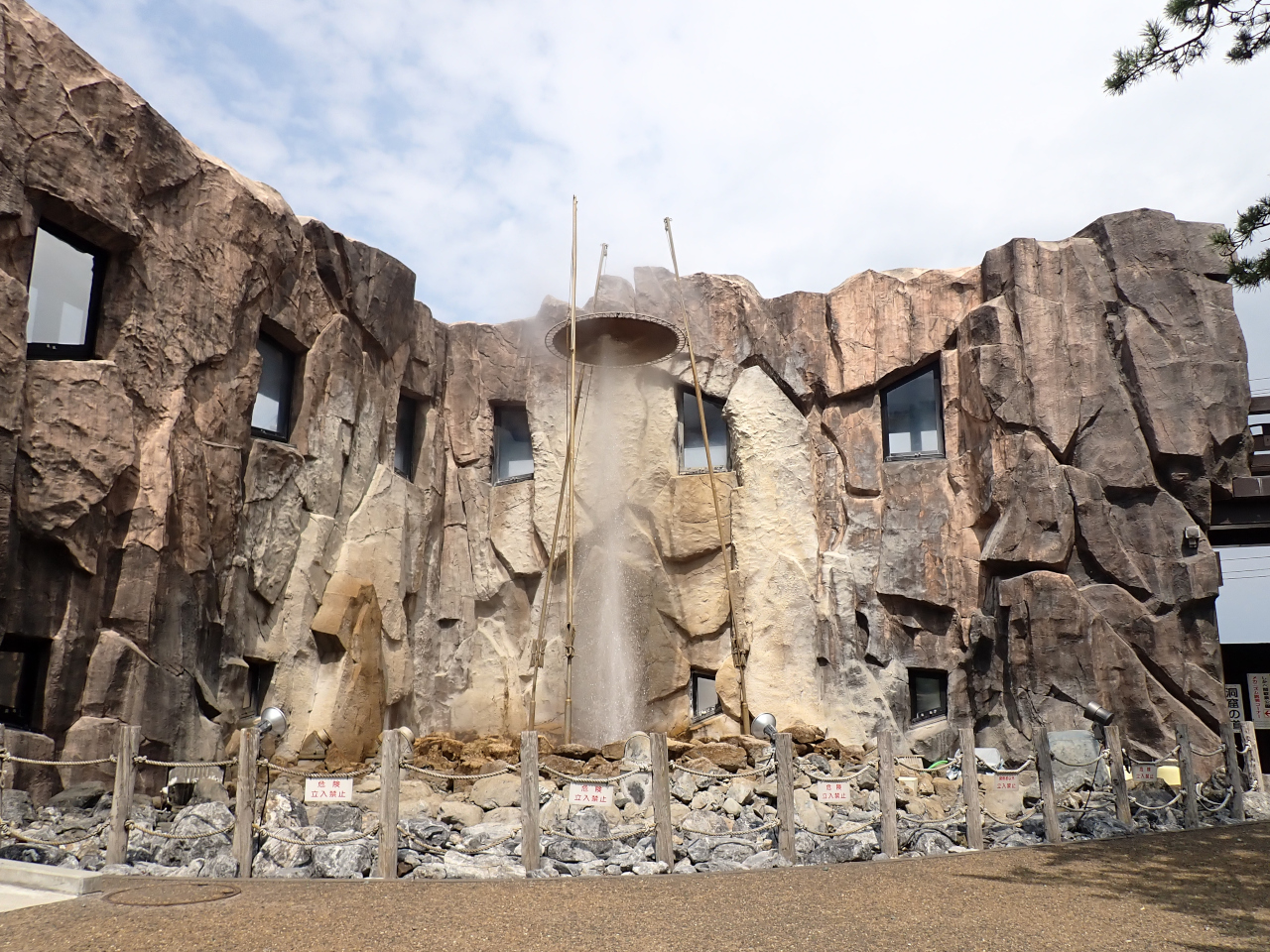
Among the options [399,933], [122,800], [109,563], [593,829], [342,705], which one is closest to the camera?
[399,933]

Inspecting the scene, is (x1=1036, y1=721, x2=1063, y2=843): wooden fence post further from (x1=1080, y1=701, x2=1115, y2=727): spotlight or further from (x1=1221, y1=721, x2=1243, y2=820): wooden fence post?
(x1=1221, y1=721, x2=1243, y2=820): wooden fence post

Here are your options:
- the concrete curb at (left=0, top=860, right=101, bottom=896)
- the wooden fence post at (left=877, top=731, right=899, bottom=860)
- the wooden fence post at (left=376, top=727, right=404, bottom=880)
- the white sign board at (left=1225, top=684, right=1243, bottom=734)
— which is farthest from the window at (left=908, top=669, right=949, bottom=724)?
the concrete curb at (left=0, top=860, right=101, bottom=896)

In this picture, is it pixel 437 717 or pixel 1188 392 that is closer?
pixel 1188 392

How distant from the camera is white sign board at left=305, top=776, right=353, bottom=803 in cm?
744

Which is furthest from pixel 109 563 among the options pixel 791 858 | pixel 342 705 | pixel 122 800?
pixel 791 858

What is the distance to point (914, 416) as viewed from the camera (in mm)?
14297

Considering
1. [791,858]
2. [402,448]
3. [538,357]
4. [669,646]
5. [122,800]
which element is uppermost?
[538,357]

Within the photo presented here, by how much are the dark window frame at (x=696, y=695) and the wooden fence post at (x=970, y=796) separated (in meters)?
5.55

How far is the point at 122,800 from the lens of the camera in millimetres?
7262

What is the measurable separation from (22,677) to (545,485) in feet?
25.4

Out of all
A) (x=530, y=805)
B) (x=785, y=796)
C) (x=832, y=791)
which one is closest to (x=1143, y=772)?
(x=832, y=791)

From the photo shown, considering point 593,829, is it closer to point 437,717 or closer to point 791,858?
point 791,858

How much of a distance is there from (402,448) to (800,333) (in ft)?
19.9

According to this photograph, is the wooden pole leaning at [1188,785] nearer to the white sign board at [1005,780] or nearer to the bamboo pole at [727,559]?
the white sign board at [1005,780]
